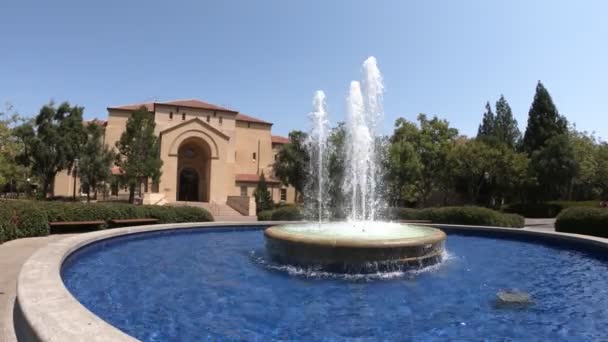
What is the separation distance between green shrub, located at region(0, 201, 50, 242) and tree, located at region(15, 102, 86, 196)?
24021 mm

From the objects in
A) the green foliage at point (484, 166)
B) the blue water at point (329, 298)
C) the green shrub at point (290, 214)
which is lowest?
the blue water at point (329, 298)

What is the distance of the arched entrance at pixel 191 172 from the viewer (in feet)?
148

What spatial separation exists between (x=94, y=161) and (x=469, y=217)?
101 ft

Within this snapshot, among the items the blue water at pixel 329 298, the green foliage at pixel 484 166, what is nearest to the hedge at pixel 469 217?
the blue water at pixel 329 298

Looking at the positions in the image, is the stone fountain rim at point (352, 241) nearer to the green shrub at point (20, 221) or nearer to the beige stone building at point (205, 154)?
the green shrub at point (20, 221)

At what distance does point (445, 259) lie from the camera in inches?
404

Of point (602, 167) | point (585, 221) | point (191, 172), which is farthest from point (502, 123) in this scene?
point (585, 221)

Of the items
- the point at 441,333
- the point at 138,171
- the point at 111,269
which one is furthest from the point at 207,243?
the point at 138,171

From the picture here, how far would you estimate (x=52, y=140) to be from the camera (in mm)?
34531

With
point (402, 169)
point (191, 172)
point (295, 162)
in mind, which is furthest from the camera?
point (191, 172)

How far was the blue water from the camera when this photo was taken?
16.9 ft

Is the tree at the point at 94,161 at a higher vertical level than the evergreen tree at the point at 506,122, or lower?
lower

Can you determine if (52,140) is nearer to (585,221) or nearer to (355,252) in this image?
(355,252)

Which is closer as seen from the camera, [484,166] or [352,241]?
[352,241]
